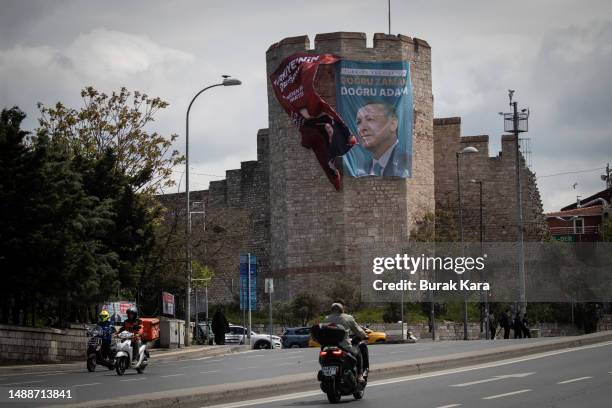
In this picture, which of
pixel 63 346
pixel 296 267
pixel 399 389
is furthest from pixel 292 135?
pixel 399 389

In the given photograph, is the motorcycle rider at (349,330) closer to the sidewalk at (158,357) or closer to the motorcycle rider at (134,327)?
the motorcycle rider at (134,327)

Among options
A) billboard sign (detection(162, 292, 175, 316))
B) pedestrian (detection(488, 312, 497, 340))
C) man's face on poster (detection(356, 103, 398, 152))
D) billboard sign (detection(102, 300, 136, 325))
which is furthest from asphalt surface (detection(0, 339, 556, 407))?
man's face on poster (detection(356, 103, 398, 152))

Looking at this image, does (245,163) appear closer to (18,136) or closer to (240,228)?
(240,228)

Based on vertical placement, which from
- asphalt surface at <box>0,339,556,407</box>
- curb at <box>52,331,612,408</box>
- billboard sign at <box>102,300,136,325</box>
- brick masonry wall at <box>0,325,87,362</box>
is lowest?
asphalt surface at <box>0,339,556,407</box>

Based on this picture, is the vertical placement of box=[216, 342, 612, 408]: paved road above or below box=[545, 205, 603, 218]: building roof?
below

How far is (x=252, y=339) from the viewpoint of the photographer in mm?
52031

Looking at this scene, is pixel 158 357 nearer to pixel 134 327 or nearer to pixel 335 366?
pixel 134 327

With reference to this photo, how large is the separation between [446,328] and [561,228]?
3408cm

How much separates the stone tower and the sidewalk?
59.6 ft

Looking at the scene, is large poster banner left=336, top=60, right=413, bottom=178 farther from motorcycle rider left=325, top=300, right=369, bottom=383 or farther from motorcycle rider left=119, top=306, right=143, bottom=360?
motorcycle rider left=325, top=300, right=369, bottom=383

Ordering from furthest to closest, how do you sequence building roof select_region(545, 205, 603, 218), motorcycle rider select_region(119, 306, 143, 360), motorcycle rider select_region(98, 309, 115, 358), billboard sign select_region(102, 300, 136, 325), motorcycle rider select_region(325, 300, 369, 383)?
building roof select_region(545, 205, 603, 218), billboard sign select_region(102, 300, 136, 325), motorcycle rider select_region(98, 309, 115, 358), motorcycle rider select_region(119, 306, 143, 360), motorcycle rider select_region(325, 300, 369, 383)

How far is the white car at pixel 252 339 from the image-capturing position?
52219 millimetres

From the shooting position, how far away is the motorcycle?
2931 cm

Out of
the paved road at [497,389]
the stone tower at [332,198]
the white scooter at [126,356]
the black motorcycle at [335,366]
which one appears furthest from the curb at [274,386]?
the stone tower at [332,198]
